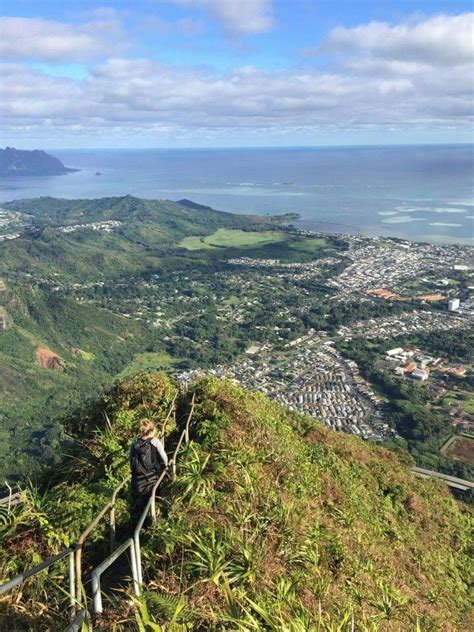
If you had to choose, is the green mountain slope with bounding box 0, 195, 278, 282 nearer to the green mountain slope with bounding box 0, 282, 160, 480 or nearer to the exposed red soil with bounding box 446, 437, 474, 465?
the green mountain slope with bounding box 0, 282, 160, 480

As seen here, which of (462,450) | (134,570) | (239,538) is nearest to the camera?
(134,570)

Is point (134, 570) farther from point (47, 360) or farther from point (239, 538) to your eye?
point (47, 360)

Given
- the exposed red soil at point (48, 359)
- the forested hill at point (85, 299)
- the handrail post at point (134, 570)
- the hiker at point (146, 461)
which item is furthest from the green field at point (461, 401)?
the handrail post at point (134, 570)

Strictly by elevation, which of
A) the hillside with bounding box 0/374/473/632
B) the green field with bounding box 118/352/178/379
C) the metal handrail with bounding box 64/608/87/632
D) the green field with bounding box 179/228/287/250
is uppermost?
the metal handrail with bounding box 64/608/87/632

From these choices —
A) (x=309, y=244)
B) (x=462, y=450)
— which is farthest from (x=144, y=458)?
(x=309, y=244)

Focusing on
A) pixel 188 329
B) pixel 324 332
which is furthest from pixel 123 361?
pixel 324 332

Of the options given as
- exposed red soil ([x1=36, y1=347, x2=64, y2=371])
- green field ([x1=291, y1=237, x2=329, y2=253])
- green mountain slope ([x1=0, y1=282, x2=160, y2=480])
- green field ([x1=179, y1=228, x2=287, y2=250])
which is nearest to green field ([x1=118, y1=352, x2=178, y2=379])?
green mountain slope ([x1=0, y1=282, x2=160, y2=480])
